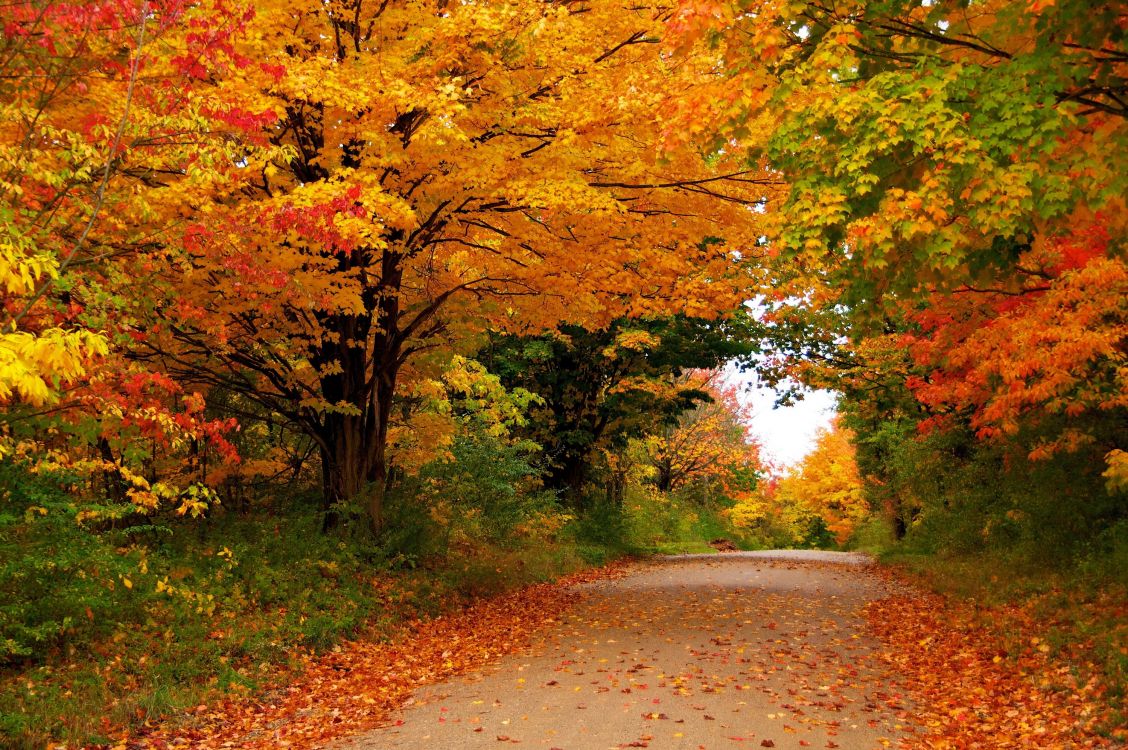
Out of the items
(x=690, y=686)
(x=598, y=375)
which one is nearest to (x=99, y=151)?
(x=690, y=686)

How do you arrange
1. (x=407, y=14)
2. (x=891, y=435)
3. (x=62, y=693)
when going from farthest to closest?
(x=891, y=435)
(x=407, y=14)
(x=62, y=693)

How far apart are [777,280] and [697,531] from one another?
2633 centimetres

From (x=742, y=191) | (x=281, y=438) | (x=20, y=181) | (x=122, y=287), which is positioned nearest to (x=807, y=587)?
(x=742, y=191)

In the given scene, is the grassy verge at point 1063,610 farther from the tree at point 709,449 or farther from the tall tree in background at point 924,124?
the tree at point 709,449

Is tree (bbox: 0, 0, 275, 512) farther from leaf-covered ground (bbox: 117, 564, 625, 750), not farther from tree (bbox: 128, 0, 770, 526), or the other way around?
leaf-covered ground (bbox: 117, 564, 625, 750)

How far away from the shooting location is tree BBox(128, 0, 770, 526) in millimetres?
9094

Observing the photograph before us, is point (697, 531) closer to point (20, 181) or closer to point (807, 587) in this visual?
point (807, 587)

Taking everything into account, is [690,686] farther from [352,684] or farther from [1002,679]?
[352,684]

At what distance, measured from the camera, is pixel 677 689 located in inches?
309

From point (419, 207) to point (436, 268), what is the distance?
2.69m

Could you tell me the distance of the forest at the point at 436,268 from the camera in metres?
5.91

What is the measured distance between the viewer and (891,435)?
82.3 ft

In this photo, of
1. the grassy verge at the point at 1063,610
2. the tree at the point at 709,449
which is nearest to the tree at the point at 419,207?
the grassy verge at the point at 1063,610

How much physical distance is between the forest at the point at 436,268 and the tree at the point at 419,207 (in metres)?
0.06
